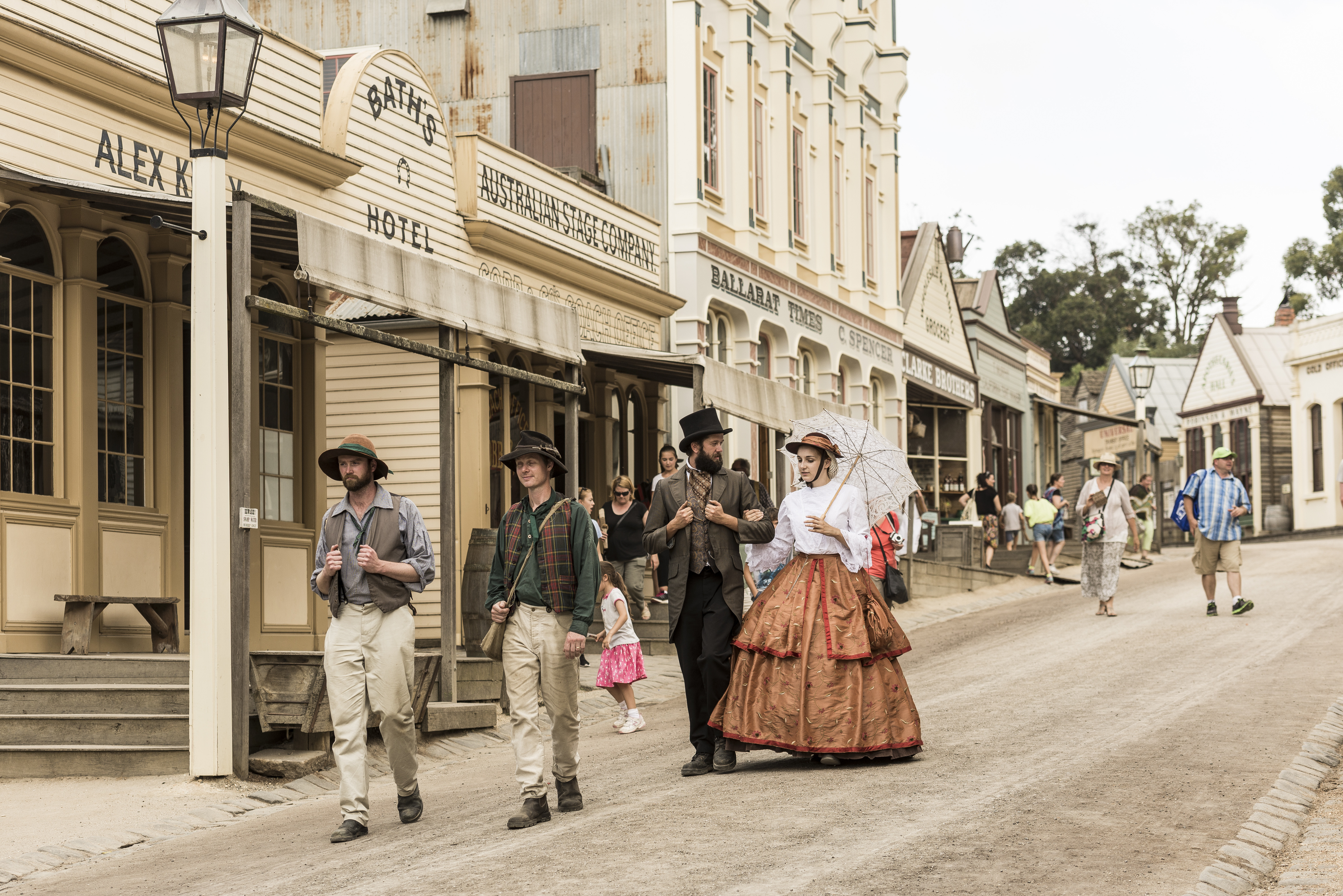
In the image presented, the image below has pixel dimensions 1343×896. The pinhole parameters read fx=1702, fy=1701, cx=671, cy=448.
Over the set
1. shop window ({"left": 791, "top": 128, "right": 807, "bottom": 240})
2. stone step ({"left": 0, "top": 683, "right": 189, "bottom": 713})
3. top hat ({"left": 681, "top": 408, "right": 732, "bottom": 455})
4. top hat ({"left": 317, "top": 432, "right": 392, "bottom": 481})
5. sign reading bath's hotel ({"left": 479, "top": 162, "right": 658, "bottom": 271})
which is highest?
shop window ({"left": 791, "top": 128, "right": 807, "bottom": 240})

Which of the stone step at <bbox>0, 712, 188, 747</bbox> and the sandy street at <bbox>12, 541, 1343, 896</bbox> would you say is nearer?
the sandy street at <bbox>12, 541, 1343, 896</bbox>

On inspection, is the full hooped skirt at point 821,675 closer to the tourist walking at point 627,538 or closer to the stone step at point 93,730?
the stone step at point 93,730

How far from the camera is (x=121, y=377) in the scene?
505 inches

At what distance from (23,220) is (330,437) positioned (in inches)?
216

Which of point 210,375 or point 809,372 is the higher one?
point 809,372

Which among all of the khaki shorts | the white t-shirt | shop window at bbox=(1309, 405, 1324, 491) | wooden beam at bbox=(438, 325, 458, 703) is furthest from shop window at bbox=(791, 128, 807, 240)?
shop window at bbox=(1309, 405, 1324, 491)

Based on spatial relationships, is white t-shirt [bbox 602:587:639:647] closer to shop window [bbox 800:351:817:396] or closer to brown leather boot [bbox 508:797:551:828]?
brown leather boot [bbox 508:797:551:828]

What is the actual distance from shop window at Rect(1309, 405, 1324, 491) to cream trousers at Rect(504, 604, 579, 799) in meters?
45.9

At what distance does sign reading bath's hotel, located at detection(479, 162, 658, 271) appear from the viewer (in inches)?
704

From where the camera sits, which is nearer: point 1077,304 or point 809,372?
point 809,372

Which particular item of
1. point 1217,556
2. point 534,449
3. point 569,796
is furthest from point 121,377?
point 1217,556

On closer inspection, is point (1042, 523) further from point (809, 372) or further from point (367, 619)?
point (367, 619)

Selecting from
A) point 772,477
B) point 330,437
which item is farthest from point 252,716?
point 772,477

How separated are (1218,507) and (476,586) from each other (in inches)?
332
